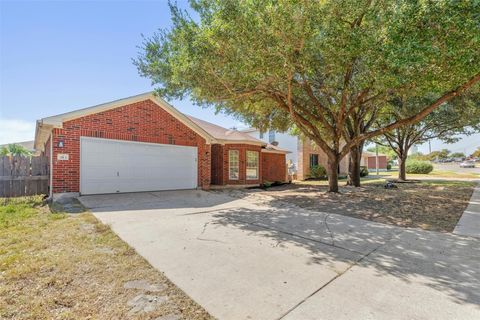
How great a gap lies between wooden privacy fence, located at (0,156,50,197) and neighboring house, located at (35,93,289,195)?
0.68 m

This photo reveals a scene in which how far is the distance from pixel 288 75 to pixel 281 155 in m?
12.8

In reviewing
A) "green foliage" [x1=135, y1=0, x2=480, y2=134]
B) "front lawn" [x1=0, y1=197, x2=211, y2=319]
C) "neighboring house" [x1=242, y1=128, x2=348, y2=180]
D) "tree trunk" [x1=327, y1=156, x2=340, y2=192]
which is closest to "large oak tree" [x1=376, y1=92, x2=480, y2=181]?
"tree trunk" [x1=327, y1=156, x2=340, y2=192]

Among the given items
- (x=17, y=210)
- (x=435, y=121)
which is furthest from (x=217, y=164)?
(x=435, y=121)

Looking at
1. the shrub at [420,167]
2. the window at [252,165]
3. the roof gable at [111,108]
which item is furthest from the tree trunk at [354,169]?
the shrub at [420,167]

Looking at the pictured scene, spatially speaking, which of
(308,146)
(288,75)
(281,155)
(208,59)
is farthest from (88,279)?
(308,146)

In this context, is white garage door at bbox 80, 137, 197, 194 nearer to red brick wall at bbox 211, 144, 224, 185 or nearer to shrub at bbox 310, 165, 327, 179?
red brick wall at bbox 211, 144, 224, 185

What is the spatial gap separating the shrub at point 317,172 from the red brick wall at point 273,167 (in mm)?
4272

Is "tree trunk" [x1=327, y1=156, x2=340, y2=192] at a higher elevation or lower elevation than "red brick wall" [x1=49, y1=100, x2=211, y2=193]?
lower

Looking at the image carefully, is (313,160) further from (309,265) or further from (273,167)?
(309,265)

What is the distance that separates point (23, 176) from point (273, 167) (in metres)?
15.0

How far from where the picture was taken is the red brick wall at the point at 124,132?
9414mm

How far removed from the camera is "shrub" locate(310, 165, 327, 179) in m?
23.8

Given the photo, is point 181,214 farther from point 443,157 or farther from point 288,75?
point 443,157

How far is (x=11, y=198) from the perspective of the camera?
9.04 meters
